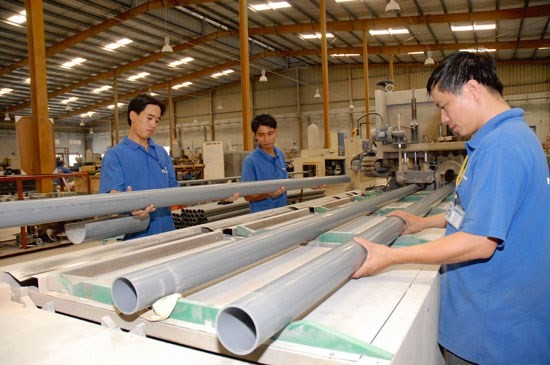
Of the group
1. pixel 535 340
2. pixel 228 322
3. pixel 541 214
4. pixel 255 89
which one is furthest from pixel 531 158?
pixel 255 89

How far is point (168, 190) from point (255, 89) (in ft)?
56.1

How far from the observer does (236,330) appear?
735 millimetres

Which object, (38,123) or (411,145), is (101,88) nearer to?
(38,123)

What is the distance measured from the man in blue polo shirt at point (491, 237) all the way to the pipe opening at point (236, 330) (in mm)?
466

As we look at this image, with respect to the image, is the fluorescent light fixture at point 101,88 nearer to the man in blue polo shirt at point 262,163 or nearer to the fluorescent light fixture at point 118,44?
the fluorescent light fixture at point 118,44

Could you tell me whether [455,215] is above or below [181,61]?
below

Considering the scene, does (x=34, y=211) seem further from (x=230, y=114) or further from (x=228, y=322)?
(x=230, y=114)

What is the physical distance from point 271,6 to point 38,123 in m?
6.74

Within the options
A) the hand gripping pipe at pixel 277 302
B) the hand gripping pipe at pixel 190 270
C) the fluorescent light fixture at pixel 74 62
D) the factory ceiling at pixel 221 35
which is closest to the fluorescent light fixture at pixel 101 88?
the factory ceiling at pixel 221 35

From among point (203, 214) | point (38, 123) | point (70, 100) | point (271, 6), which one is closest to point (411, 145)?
point (203, 214)

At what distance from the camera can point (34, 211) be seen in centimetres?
119

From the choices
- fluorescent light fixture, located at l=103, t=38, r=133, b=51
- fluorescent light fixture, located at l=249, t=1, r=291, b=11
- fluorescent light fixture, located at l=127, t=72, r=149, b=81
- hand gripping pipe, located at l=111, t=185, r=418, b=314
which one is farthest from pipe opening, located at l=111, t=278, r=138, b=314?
fluorescent light fixture, located at l=127, t=72, r=149, b=81

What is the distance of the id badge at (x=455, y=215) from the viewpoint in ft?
3.78

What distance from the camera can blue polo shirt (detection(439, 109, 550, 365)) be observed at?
96cm
